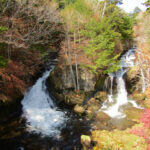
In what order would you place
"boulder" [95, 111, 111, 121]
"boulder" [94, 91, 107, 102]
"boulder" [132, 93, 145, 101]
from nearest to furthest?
"boulder" [95, 111, 111, 121] < "boulder" [132, 93, 145, 101] < "boulder" [94, 91, 107, 102]

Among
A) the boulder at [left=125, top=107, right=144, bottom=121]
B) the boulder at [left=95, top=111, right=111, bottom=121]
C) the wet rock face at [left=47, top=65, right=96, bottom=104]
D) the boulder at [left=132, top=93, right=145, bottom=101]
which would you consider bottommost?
the boulder at [left=95, top=111, right=111, bottom=121]

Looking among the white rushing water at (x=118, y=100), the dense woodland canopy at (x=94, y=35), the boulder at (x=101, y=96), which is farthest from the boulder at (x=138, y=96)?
the dense woodland canopy at (x=94, y=35)

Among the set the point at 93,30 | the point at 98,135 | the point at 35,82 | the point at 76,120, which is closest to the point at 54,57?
the point at 35,82

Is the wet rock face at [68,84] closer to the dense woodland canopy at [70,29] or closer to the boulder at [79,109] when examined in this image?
the boulder at [79,109]

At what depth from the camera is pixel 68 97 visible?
13.8 metres

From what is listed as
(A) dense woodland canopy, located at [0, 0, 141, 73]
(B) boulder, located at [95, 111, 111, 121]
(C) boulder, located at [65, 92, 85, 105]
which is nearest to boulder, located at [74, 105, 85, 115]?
(C) boulder, located at [65, 92, 85, 105]

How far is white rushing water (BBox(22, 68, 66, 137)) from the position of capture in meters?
10.1

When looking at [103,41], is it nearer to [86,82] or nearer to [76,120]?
[86,82]

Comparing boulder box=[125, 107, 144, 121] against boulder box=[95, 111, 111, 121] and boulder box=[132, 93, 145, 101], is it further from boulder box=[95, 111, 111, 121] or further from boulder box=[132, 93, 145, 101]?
boulder box=[95, 111, 111, 121]

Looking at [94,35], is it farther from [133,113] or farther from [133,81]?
[133,113]

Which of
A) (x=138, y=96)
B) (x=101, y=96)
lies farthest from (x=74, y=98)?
(x=138, y=96)

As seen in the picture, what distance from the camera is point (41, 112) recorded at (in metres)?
12.2

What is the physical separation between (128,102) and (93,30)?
9008 mm

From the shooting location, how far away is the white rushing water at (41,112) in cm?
1006
